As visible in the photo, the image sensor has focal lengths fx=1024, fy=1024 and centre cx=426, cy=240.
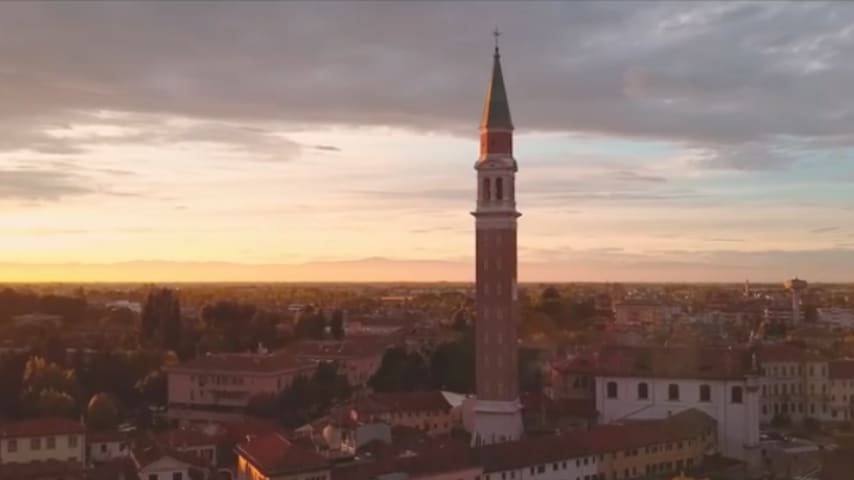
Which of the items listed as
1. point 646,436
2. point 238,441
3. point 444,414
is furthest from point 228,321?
point 646,436

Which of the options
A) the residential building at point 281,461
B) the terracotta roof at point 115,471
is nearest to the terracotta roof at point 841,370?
the residential building at point 281,461

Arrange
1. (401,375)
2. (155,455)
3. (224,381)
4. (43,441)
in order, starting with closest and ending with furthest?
1. (155,455)
2. (43,441)
3. (224,381)
4. (401,375)

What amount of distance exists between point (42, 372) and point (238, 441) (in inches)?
452

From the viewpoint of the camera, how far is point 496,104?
107 ft

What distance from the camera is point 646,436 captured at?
2880 cm

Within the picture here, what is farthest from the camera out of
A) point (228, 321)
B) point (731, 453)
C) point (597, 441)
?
point (228, 321)

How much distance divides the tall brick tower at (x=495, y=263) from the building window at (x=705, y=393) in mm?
6107

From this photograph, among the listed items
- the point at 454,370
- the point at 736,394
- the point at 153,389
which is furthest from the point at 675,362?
the point at 153,389

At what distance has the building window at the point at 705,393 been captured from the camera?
109 feet

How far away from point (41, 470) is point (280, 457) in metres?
7.16

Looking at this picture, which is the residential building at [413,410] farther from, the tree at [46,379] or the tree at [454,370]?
the tree at [46,379]

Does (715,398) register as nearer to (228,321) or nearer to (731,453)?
(731,453)

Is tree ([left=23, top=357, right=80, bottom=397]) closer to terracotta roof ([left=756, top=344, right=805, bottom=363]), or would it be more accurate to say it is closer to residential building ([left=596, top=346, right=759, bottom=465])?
residential building ([left=596, top=346, right=759, bottom=465])

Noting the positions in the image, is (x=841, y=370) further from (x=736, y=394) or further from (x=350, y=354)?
(x=350, y=354)
